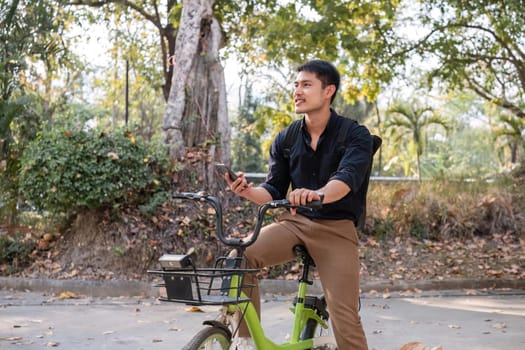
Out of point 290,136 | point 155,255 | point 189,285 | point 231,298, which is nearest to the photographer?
point 189,285

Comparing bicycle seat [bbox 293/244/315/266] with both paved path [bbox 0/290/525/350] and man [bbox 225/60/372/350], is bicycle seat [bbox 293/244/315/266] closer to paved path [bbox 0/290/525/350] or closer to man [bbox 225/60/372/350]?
man [bbox 225/60/372/350]

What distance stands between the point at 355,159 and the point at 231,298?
113 cm

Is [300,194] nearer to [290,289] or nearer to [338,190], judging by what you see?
[338,190]

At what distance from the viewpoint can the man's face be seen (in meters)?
4.39

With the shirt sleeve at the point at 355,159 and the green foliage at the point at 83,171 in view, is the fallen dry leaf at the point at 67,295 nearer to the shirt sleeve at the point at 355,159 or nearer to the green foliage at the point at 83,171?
the green foliage at the point at 83,171

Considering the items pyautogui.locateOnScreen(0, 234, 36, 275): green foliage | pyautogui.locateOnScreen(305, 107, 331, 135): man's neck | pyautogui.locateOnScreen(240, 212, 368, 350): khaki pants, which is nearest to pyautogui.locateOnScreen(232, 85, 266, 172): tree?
pyautogui.locateOnScreen(0, 234, 36, 275): green foliage

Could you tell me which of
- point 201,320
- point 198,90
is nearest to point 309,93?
point 201,320

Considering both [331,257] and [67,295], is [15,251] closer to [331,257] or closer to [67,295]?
[67,295]

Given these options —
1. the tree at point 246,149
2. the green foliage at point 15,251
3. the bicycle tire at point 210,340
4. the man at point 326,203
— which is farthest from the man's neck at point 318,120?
the tree at point 246,149

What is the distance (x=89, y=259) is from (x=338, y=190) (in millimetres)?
6708

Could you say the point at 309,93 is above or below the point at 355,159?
above

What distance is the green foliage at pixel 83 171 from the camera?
9719 mm

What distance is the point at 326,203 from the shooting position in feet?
13.3

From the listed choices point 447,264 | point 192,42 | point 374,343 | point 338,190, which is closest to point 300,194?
point 338,190
